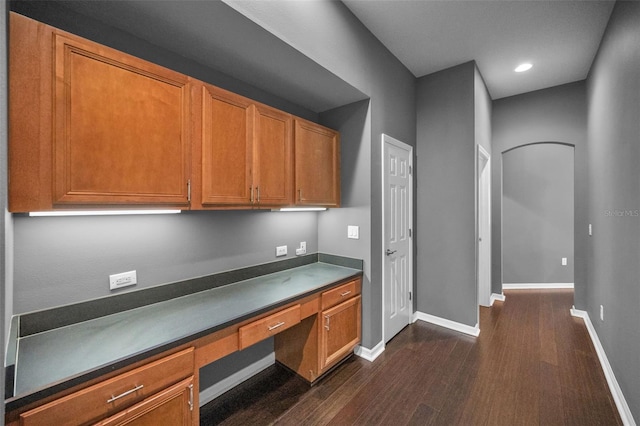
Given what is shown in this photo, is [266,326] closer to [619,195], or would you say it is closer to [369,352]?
[369,352]

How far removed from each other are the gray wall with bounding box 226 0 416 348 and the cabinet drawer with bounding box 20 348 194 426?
1721mm

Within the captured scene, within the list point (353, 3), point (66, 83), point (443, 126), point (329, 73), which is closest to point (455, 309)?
point (443, 126)

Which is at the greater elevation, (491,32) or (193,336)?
(491,32)

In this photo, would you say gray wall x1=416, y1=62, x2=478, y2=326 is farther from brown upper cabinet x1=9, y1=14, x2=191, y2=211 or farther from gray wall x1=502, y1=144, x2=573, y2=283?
brown upper cabinet x1=9, y1=14, x2=191, y2=211

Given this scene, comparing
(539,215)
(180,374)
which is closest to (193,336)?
(180,374)

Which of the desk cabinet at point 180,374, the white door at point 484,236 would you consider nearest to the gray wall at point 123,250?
the desk cabinet at point 180,374

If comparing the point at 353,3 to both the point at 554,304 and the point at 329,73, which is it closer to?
the point at 329,73

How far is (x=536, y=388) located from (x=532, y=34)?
320cm

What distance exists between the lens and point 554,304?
13.4ft

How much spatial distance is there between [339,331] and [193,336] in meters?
1.33

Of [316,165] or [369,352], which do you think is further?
[369,352]

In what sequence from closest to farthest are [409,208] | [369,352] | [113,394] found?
1. [113,394]
2. [369,352]
3. [409,208]

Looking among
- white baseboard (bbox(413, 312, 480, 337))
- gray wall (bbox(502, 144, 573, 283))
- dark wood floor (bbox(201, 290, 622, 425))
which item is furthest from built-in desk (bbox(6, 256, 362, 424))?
gray wall (bbox(502, 144, 573, 283))

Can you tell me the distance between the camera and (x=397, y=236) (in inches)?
123
